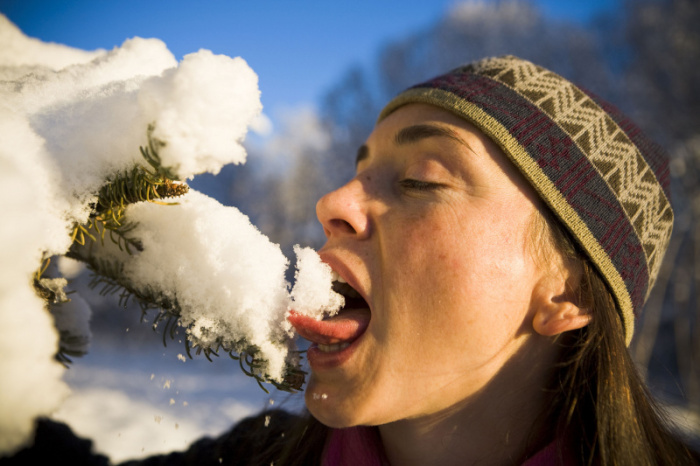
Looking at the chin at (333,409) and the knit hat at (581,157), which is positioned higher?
the knit hat at (581,157)

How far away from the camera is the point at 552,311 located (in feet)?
5.33

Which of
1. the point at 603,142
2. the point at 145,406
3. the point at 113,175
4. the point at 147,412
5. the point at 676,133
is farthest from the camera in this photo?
the point at 676,133

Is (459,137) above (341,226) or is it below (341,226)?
above

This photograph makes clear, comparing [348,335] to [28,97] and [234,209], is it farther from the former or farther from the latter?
[28,97]

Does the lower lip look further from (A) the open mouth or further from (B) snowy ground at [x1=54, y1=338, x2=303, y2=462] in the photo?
(B) snowy ground at [x1=54, y1=338, x2=303, y2=462]

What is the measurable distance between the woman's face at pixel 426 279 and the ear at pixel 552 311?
39 mm

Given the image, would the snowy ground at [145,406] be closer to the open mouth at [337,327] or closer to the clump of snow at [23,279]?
the clump of snow at [23,279]

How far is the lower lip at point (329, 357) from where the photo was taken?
152cm

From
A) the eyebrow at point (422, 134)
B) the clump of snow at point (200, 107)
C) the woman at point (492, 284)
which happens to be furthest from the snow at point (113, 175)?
the eyebrow at point (422, 134)

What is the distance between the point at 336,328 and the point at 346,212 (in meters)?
0.43

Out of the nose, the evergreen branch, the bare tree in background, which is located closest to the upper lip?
the nose

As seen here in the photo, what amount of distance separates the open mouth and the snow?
0.95ft

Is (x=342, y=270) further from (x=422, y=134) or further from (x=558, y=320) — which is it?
(x=558, y=320)

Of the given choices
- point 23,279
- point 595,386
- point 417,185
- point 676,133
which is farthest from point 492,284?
point 676,133
